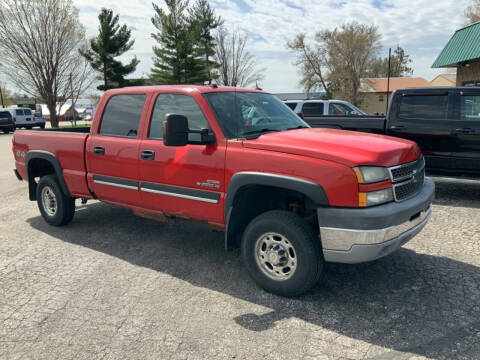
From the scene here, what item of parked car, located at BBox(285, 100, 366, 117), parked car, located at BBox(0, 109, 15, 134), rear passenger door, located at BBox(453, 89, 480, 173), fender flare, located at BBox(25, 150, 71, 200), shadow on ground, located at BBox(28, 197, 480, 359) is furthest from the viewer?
parked car, located at BBox(0, 109, 15, 134)

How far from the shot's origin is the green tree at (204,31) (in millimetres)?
38281

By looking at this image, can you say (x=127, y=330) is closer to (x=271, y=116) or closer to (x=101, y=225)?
(x=271, y=116)

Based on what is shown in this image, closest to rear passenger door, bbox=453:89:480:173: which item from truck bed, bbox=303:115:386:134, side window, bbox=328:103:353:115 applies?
truck bed, bbox=303:115:386:134

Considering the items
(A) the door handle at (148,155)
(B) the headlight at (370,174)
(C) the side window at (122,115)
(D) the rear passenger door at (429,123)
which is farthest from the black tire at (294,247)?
(D) the rear passenger door at (429,123)

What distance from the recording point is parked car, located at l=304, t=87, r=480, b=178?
716cm

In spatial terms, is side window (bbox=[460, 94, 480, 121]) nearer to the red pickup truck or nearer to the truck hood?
the red pickup truck

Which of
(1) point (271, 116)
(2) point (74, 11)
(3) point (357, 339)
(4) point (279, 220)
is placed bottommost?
(3) point (357, 339)

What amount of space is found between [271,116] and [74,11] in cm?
3551

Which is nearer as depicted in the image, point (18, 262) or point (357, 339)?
point (357, 339)

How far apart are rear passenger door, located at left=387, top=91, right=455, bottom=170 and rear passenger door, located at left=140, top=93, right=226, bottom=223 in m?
4.93

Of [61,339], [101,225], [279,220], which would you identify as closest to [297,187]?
[279,220]

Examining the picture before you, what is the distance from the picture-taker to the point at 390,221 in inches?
129

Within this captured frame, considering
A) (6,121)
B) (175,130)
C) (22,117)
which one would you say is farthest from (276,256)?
(22,117)

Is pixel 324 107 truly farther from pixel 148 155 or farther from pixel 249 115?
pixel 148 155
